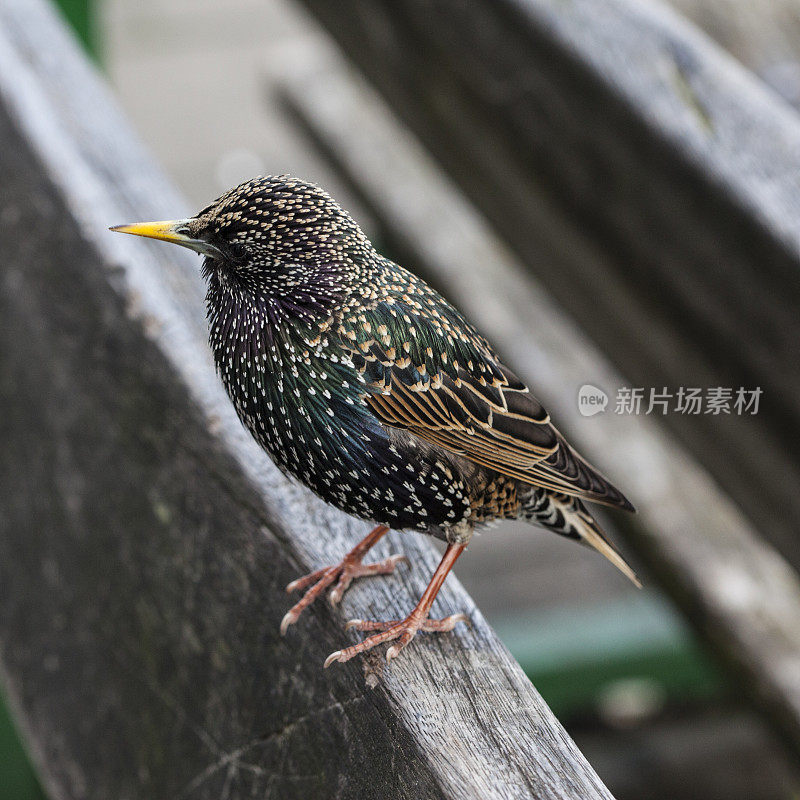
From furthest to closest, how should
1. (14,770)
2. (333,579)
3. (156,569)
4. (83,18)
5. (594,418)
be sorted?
(83,18) < (594,418) < (14,770) < (156,569) < (333,579)

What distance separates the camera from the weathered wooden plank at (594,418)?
8.75ft

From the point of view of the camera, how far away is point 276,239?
1.41 meters

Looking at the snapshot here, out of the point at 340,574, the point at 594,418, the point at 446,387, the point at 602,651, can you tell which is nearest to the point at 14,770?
the point at 602,651

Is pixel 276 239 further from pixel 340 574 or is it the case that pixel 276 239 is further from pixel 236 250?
pixel 340 574

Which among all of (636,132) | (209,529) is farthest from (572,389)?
(209,529)

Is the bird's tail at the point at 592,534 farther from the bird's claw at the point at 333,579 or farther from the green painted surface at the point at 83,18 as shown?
the green painted surface at the point at 83,18

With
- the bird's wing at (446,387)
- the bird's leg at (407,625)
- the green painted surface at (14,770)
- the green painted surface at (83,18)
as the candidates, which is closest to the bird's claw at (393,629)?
the bird's leg at (407,625)

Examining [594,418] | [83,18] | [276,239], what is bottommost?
[594,418]

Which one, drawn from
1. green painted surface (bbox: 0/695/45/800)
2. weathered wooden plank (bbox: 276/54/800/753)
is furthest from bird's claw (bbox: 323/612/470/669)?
green painted surface (bbox: 0/695/45/800)

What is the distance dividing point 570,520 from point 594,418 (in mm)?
1566

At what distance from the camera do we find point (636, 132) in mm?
1809

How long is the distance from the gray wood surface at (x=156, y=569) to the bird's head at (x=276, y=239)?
0.32 metres

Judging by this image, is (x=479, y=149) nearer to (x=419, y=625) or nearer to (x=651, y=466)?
(x=651, y=466)

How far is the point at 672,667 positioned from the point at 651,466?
2.56 feet
